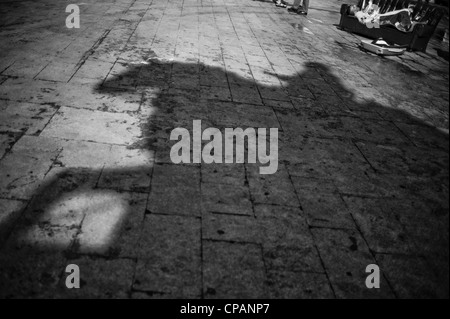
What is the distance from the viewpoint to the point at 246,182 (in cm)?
317

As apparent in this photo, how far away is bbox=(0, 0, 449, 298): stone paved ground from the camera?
2.21 meters

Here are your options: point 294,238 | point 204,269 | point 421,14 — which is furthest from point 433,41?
point 204,269

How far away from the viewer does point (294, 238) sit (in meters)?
2.59

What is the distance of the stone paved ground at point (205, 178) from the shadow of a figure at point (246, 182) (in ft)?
0.05

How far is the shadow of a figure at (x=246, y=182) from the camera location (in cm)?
217

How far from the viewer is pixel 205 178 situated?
3137 mm

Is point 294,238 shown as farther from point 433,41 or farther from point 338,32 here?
point 433,41

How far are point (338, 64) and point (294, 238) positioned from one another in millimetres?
5609

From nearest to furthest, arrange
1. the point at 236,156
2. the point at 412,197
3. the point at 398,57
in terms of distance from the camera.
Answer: the point at 412,197
the point at 236,156
the point at 398,57

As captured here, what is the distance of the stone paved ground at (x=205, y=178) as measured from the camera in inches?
86.8

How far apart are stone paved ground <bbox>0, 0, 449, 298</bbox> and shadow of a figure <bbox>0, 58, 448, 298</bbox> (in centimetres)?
2

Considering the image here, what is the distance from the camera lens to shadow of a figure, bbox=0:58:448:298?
2.17 m

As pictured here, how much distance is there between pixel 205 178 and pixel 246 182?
0.44m
